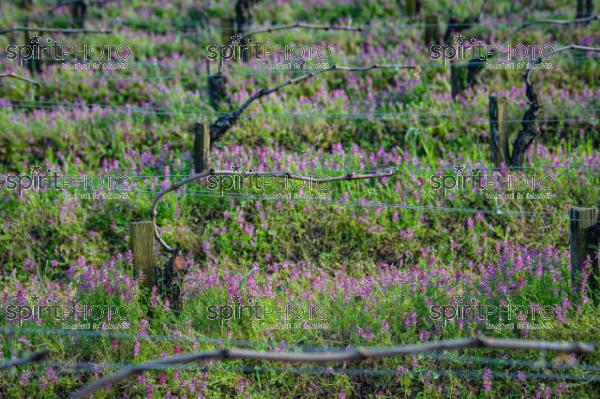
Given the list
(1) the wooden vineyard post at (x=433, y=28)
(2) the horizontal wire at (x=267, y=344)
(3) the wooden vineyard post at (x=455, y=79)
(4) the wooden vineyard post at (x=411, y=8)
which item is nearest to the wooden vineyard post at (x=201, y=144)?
(2) the horizontal wire at (x=267, y=344)

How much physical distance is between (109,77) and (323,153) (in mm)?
3543

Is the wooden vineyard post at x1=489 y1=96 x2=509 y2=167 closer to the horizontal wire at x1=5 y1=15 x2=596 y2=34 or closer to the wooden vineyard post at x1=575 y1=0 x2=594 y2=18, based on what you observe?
the horizontal wire at x1=5 y1=15 x2=596 y2=34

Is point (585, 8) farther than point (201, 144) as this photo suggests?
Yes

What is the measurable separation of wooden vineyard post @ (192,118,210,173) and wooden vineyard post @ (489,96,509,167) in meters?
2.63

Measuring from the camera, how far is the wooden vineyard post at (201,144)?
247 inches

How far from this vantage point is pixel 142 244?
496 centimetres

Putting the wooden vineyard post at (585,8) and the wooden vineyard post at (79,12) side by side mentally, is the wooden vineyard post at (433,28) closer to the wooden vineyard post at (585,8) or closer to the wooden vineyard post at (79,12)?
the wooden vineyard post at (585,8)

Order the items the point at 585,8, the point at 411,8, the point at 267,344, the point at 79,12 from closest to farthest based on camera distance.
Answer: the point at 267,344 → the point at 585,8 → the point at 411,8 → the point at 79,12

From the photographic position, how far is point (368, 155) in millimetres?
7488

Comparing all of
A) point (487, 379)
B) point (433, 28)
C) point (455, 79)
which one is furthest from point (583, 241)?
Answer: point (433, 28)

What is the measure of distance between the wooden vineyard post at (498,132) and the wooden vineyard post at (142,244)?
3.35m

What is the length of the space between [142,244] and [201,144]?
160 centimetres

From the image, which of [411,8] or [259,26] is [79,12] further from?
[411,8]

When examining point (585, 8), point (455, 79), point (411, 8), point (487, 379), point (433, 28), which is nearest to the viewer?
point (487, 379)
